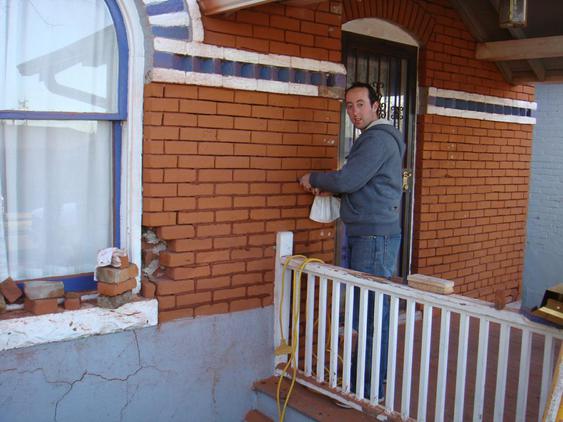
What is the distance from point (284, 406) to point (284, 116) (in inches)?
75.3

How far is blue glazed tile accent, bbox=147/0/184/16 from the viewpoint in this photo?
12.4 feet

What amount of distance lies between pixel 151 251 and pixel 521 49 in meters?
3.92

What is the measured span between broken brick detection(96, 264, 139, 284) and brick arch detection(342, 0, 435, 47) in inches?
105

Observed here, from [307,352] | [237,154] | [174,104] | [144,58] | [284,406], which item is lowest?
[284,406]

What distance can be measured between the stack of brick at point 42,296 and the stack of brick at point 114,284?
0.23m

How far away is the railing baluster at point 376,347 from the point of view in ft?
12.5

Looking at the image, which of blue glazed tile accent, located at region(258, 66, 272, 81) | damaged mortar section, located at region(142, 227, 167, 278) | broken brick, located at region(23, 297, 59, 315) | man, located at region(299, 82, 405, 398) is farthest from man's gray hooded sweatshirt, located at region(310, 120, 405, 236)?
broken brick, located at region(23, 297, 59, 315)

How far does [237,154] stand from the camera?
422 centimetres

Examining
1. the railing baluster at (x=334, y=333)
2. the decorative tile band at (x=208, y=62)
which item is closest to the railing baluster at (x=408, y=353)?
the railing baluster at (x=334, y=333)

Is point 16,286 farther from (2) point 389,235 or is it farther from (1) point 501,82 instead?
(1) point 501,82

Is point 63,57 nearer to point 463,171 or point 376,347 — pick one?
point 376,347

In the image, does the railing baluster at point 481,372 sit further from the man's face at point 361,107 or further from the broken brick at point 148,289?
the broken brick at point 148,289

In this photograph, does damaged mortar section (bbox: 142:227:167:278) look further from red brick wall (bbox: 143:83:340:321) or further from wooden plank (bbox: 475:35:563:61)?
wooden plank (bbox: 475:35:563:61)

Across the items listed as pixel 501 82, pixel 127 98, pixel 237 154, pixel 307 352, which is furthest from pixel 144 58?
pixel 501 82
